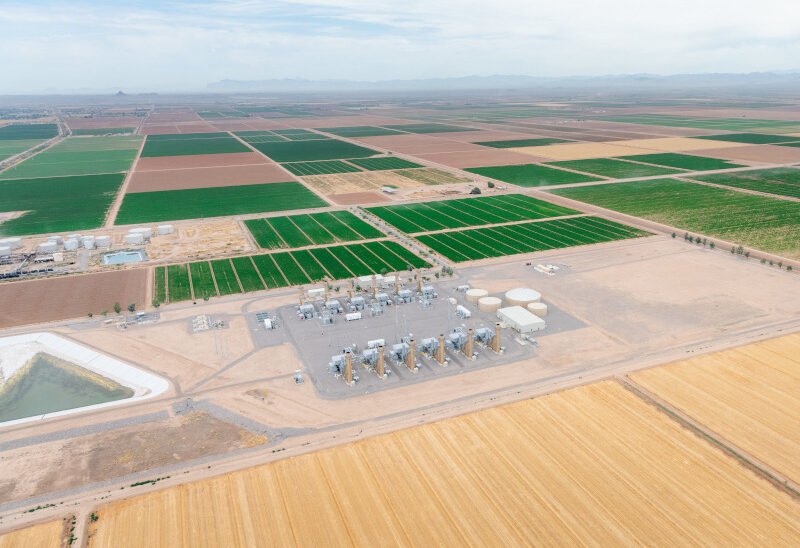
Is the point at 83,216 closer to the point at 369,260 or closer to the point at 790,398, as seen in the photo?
the point at 369,260

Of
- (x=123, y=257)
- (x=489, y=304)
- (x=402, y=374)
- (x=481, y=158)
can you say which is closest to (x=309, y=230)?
(x=123, y=257)

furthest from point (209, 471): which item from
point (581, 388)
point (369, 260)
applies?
point (369, 260)

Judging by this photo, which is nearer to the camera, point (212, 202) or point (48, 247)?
point (48, 247)

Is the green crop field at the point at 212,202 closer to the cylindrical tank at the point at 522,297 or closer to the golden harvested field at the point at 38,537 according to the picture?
the cylindrical tank at the point at 522,297

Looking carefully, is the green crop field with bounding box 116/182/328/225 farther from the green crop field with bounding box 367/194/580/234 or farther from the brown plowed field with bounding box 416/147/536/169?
the brown plowed field with bounding box 416/147/536/169

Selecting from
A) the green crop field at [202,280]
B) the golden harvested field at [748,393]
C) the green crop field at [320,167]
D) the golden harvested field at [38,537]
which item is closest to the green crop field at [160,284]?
the green crop field at [202,280]

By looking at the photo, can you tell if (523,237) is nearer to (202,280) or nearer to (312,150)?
(202,280)
